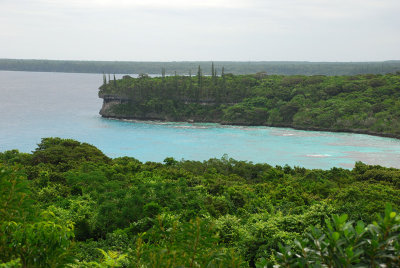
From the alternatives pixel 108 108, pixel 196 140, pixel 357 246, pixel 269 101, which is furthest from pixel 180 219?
pixel 108 108

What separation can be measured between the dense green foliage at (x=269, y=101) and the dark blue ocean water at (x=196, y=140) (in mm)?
2907

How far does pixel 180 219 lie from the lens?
10711 millimetres

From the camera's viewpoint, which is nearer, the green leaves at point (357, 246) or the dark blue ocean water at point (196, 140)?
the green leaves at point (357, 246)

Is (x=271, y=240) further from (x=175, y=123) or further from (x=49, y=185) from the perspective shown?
(x=175, y=123)

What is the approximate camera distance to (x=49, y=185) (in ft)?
54.9

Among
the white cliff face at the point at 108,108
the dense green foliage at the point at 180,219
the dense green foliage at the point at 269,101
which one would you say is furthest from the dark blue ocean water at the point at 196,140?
the dense green foliage at the point at 180,219

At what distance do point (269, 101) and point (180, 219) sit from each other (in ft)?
198

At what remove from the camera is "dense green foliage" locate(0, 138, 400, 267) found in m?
3.06

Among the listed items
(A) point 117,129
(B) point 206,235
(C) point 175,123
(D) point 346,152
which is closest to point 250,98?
(C) point 175,123

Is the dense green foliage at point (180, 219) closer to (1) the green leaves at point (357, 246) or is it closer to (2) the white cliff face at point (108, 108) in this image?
(1) the green leaves at point (357, 246)

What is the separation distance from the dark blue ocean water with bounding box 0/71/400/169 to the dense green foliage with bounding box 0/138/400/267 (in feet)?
53.9

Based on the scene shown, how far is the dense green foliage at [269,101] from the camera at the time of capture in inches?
2320

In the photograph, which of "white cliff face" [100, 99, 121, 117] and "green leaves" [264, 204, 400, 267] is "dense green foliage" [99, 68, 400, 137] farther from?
"green leaves" [264, 204, 400, 267]

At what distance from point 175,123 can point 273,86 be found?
68.3 ft
